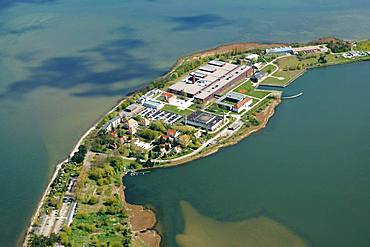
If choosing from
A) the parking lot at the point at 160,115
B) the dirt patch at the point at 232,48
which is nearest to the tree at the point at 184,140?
the parking lot at the point at 160,115

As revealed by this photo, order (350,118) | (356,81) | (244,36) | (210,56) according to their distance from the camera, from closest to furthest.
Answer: (350,118) → (356,81) → (210,56) → (244,36)

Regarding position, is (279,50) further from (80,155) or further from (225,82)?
(80,155)

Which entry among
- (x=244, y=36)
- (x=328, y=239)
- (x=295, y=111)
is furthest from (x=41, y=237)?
(x=244, y=36)

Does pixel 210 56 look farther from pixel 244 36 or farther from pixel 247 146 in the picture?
pixel 247 146

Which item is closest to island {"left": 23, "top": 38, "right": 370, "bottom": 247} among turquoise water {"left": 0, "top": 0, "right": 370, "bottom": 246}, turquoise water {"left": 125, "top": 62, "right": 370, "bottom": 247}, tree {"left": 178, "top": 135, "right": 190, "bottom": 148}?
tree {"left": 178, "top": 135, "right": 190, "bottom": 148}

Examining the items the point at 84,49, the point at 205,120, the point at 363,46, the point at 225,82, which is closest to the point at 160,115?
the point at 205,120

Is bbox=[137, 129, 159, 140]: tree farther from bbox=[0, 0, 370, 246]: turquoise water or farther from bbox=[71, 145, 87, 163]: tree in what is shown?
bbox=[0, 0, 370, 246]: turquoise water
